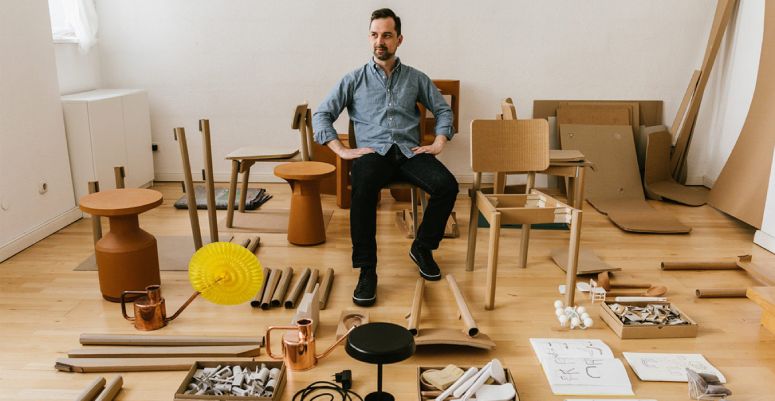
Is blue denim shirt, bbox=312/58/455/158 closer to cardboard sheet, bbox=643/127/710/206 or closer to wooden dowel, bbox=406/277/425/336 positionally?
wooden dowel, bbox=406/277/425/336

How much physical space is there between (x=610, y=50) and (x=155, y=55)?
364 centimetres

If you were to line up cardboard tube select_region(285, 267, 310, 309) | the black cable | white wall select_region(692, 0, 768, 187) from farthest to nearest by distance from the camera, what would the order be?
white wall select_region(692, 0, 768, 187), cardboard tube select_region(285, 267, 310, 309), the black cable

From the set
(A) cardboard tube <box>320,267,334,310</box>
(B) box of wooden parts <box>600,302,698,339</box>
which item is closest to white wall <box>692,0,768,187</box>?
(B) box of wooden parts <box>600,302,698,339</box>

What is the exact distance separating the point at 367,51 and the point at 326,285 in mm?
2466

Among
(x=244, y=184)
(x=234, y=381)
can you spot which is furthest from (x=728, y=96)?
(x=234, y=381)

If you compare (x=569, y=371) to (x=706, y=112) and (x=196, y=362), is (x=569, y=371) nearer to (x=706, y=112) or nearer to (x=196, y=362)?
(x=196, y=362)

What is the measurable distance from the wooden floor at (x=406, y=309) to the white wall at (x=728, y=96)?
85 centimetres

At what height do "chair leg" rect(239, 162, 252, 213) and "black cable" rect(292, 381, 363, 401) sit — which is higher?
"chair leg" rect(239, 162, 252, 213)

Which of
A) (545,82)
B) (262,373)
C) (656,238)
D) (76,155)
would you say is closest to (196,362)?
(262,373)

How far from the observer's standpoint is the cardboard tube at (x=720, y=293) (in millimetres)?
3000

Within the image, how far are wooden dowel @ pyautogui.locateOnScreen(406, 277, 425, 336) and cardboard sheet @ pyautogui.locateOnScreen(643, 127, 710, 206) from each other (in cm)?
259

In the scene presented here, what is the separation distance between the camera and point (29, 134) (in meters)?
3.60

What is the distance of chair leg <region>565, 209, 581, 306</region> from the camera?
2732 millimetres

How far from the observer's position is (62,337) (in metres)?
2.53
